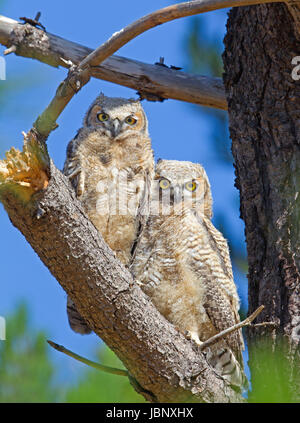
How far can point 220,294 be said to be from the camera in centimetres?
302

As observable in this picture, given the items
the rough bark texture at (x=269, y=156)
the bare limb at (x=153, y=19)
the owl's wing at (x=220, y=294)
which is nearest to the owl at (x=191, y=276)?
the owl's wing at (x=220, y=294)

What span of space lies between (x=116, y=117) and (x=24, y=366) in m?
3.00

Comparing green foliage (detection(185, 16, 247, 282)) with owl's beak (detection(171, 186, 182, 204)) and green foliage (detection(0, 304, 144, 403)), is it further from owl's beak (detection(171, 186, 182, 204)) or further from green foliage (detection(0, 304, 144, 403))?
green foliage (detection(0, 304, 144, 403))

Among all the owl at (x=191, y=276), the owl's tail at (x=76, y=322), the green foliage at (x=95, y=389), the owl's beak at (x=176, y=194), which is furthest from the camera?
the owl's tail at (x=76, y=322)

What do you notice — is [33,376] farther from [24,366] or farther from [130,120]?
[130,120]

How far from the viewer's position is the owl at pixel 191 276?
2986 mm

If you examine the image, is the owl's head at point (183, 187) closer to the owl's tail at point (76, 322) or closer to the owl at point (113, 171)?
the owl at point (113, 171)

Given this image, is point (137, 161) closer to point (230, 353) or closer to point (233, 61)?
point (233, 61)

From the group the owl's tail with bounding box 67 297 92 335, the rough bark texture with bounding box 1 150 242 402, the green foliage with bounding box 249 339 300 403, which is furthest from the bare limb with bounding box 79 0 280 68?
the owl's tail with bounding box 67 297 92 335

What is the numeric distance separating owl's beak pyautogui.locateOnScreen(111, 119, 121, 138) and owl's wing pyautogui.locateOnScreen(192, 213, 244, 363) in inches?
A: 39.5

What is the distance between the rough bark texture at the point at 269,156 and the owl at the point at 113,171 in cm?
97

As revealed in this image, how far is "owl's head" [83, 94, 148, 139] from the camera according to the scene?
3.76 m

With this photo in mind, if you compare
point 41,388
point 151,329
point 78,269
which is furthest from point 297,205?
point 41,388

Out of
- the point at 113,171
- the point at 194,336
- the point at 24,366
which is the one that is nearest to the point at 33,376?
the point at 24,366
